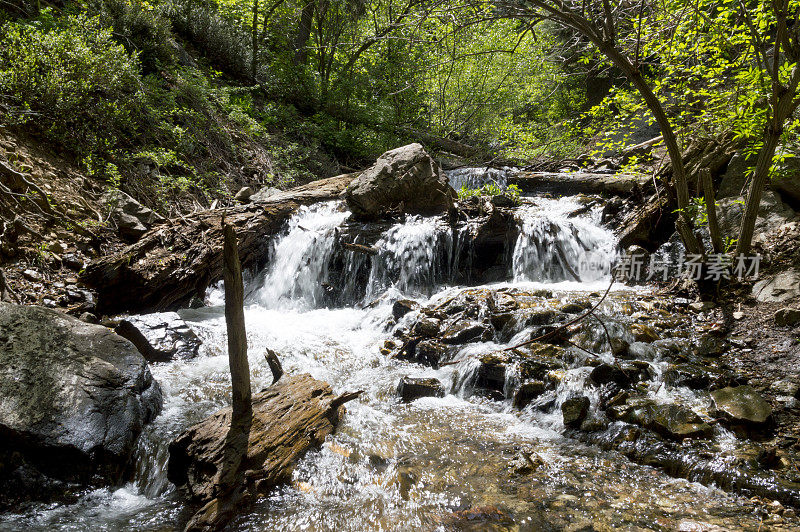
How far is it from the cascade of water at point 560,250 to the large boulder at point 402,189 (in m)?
2.12

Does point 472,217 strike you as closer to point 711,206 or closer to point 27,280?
point 711,206

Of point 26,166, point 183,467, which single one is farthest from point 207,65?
point 183,467

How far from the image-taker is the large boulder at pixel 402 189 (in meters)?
9.66

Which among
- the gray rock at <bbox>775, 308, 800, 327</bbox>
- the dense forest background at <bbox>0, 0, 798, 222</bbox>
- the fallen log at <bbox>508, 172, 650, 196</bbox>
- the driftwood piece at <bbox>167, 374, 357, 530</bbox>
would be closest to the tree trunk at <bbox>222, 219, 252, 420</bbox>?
the driftwood piece at <bbox>167, 374, 357, 530</bbox>

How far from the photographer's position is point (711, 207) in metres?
5.29

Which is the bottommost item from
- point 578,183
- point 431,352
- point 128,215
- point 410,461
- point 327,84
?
point 410,461

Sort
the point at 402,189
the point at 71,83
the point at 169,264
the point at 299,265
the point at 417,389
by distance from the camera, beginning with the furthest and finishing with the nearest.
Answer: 1. the point at 402,189
2. the point at 299,265
3. the point at 71,83
4. the point at 169,264
5. the point at 417,389

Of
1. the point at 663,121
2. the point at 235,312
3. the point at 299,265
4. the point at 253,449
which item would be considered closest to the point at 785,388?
the point at 663,121

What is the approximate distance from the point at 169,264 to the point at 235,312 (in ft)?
15.3

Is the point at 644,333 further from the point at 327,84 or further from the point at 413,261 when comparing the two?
the point at 327,84

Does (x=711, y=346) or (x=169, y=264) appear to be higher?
(x=169, y=264)

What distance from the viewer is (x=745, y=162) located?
6895mm

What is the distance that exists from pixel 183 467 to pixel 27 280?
4.49 m

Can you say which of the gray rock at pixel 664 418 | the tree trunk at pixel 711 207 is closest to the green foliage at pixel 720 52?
the tree trunk at pixel 711 207
